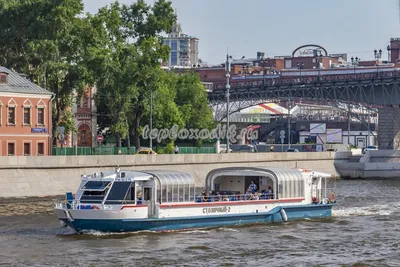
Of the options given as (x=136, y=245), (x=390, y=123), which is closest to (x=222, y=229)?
(x=136, y=245)

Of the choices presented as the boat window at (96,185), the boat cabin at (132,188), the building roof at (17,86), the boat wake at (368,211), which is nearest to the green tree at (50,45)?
the building roof at (17,86)

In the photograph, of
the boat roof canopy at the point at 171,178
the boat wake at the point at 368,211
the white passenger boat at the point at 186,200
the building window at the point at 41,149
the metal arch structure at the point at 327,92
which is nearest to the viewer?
the white passenger boat at the point at 186,200

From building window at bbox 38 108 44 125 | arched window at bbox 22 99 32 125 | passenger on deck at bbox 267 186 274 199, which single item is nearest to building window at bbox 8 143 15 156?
arched window at bbox 22 99 32 125

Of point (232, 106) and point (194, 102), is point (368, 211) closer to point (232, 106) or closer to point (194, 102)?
point (194, 102)

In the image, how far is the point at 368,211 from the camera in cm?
6053

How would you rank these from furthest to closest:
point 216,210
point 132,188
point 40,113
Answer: point 40,113 < point 216,210 < point 132,188

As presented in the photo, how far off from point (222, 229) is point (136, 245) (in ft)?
22.5

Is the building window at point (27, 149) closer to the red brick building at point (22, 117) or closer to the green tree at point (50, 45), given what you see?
the red brick building at point (22, 117)

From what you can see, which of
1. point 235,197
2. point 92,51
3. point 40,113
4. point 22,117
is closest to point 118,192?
point 235,197

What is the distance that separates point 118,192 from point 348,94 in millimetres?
80903

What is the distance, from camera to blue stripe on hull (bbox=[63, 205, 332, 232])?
148 ft

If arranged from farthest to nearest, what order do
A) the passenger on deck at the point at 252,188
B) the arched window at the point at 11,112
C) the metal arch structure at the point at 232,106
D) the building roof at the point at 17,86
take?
1. the metal arch structure at the point at 232,106
2. the arched window at the point at 11,112
3. the building roof at the point at 17,86
4. the passenger on deck at the point at 252,188

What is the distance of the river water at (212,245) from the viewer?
3956cm

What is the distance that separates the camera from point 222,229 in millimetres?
48844
